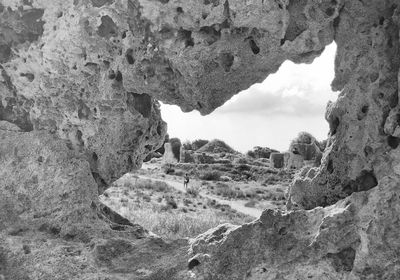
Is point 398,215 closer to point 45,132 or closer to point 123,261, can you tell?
point 123,261

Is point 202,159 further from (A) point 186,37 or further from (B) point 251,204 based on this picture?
(A) point 186,37

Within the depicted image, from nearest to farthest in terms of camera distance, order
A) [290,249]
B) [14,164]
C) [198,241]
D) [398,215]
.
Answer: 1. [398,215]
2. [290,249]
3. [198,241]
4. [14,164]

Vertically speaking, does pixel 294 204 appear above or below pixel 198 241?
above

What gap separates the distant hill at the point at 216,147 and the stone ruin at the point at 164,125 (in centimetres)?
4640

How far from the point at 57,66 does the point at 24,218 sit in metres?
2.02

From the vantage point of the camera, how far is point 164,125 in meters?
7.59

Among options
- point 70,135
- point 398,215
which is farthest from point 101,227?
point 398,215

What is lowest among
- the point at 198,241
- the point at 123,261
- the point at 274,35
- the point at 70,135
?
the point at 123,261

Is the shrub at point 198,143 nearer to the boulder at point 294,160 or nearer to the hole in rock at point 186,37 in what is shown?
the boulder at point 294,160

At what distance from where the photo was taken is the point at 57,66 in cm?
662

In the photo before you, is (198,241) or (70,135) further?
(70,135)

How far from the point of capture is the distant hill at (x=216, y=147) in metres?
54.0

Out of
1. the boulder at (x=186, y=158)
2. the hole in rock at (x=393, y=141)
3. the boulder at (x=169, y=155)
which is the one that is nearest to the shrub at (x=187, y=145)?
the boulder at (x=169, y=155)

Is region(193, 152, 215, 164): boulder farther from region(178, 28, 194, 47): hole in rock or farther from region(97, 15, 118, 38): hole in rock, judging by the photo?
region(178, 28, 194, 47): hole in rock
